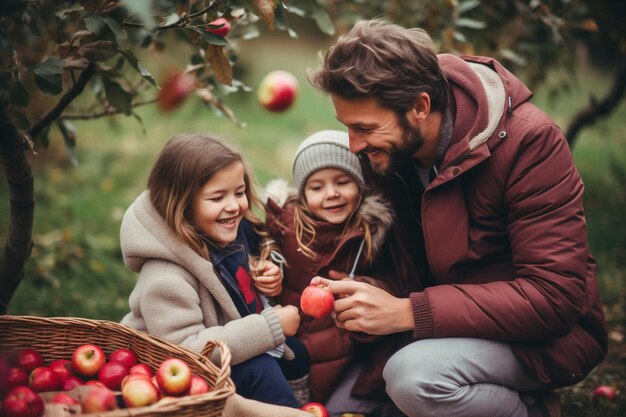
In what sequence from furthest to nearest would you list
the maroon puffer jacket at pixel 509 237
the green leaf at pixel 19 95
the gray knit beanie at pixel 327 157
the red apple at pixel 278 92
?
1. the red apple at pixel 278 92
2. the gray knit beanie at pixel 327 157
3. the maroon puffer jacket at pixel 509 237
4. the green leaf at pixel 19 95

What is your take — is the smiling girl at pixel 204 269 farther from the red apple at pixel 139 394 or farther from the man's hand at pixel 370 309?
the red apple at pixel 139 394

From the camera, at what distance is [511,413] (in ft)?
7.57

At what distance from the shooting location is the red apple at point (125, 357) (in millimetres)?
2219

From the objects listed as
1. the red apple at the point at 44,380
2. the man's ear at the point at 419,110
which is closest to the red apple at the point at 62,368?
the red apple at the point at 44,380

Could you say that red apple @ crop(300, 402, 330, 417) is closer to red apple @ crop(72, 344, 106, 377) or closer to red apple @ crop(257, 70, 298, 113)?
red apple @ crop(72, 344, 106, 377)

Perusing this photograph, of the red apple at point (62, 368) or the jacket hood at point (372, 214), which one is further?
the jacket hood at point (372, 214)

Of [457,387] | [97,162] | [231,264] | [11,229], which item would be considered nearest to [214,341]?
[231,264]

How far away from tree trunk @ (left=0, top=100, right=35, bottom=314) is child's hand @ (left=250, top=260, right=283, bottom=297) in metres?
0.92

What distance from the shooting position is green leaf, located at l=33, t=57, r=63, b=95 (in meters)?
1.97

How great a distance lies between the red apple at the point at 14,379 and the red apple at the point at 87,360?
17 cm

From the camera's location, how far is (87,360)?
223cm

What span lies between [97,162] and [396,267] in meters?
5.08

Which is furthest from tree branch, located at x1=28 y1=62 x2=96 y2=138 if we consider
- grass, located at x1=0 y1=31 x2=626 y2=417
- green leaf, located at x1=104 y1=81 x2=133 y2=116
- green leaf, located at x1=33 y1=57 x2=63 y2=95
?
grass, located at x1=0 y1=31 x2=626 y2=417

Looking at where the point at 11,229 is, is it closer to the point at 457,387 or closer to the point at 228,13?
the point at 228,13
